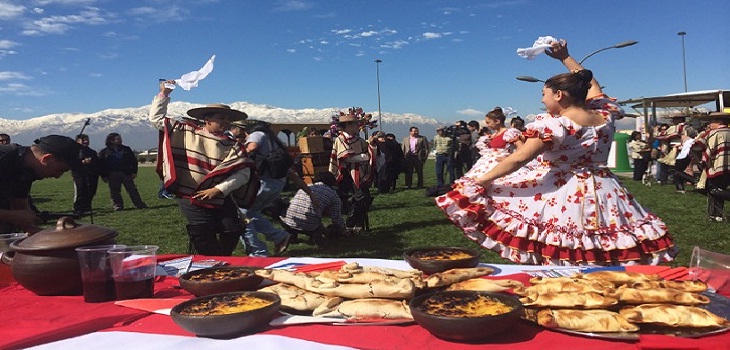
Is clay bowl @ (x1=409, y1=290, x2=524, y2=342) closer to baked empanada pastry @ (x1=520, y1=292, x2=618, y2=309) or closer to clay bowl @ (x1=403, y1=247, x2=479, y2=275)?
baked empanada pastry @ (x1=520, y1=292, x2=618, y2=309)

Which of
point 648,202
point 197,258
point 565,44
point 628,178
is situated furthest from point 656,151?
point 197,258

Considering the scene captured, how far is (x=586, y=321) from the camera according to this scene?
1335 mm

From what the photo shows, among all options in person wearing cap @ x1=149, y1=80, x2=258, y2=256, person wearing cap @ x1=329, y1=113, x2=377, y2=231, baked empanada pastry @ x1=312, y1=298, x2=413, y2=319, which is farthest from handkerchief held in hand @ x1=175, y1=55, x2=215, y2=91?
person wearing cap @ x1=329, y1=113, x2=377, y2=231

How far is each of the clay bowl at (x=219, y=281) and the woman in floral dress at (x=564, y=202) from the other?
4.40 feet

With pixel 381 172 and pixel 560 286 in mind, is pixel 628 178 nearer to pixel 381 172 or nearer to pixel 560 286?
pixel 381 172

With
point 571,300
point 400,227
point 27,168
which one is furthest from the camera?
point 400,227

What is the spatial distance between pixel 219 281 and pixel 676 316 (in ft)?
4.60

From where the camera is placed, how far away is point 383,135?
15.0m

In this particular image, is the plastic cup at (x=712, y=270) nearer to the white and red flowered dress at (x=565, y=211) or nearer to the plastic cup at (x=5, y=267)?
the white and red flowered dress at (x=565, y=211)

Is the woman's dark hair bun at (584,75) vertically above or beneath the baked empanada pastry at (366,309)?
above

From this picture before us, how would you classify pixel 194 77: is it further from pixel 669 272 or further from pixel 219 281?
pixel 669 272

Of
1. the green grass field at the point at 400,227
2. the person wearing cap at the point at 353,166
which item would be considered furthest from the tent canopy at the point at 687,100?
the person wearing cap at the point at 353,166

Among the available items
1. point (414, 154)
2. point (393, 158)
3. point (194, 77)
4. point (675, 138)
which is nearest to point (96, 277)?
point (194, 77)

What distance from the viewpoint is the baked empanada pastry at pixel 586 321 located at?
1.31 meters
